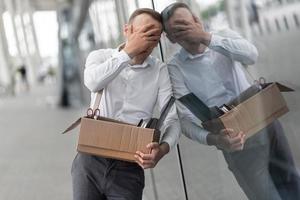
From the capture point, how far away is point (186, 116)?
99.1 inches

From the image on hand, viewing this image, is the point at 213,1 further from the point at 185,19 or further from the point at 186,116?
the point at 186,116

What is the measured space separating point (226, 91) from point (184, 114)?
22 cm

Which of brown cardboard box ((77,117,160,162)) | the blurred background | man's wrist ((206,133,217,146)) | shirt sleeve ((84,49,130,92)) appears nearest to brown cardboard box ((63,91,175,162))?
brown cardboard box ((77,117,160,162))

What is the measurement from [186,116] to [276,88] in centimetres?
46

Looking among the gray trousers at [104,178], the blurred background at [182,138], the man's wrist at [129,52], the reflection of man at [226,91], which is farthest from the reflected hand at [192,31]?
the gray trousers at [104,178]

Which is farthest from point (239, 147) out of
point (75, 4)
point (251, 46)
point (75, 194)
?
point (75, 4)

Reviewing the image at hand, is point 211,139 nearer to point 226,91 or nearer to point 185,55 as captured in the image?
point 226,91

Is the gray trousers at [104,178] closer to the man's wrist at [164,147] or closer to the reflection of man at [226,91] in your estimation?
the man's wrist at [164,147]

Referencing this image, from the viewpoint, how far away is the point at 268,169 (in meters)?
2.46

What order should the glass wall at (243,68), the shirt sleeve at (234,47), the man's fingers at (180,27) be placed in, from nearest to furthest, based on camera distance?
the glass wall at (243,68)
the shirt sleeve at (234,47)
the man's fingers at (180,27)

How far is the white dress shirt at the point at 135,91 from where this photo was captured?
7.72 feet

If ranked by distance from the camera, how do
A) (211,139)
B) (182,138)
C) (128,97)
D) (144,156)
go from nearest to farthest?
(144,156) < (128,97) < (211,139) < (182,138)

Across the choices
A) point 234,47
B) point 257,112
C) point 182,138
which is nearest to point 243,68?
point 234,47

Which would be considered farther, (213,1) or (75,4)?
(75,4)
